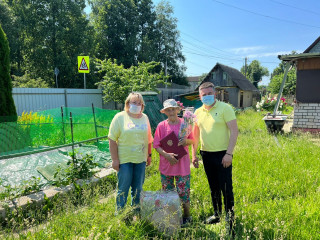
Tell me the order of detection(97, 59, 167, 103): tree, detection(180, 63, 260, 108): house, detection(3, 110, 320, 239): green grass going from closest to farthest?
detection(3, 110, 320, 239): green grass → detection(97, 59, 167, 103): tree → detection(180, 63, 260, 108): house

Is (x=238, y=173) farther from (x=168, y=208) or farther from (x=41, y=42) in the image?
(x=41, y=42)

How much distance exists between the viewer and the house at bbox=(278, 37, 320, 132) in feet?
27.1

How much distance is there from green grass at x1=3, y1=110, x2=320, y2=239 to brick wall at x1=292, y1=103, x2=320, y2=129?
3717 millimetres

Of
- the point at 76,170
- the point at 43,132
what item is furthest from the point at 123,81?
the point at 76,170

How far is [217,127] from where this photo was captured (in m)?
2.68

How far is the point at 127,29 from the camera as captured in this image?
28375mm

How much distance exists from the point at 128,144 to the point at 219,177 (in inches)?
47.1

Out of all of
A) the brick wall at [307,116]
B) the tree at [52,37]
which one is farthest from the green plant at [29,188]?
the tree at [52,37]

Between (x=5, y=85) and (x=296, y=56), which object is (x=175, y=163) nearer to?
(x=5, y=85)

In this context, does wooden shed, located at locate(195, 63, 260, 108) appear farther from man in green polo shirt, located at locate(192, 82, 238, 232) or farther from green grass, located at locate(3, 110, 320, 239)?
man in green polo shirt, located at locate(192, 82, 238, 232)

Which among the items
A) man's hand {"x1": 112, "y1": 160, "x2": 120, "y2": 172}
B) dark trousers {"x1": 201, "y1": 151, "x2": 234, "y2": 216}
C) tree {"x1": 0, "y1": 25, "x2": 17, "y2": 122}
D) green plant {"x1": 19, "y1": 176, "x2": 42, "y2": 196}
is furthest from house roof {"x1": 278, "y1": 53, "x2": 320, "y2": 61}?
tree {"x1": 0, "y1": 25, "x2": 17, "y2": 122}

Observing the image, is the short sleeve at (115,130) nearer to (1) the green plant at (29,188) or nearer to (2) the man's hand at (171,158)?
(2) the man's hand at (171,158)

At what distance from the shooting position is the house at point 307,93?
27.1 ft

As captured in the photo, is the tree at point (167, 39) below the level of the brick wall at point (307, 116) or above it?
above
